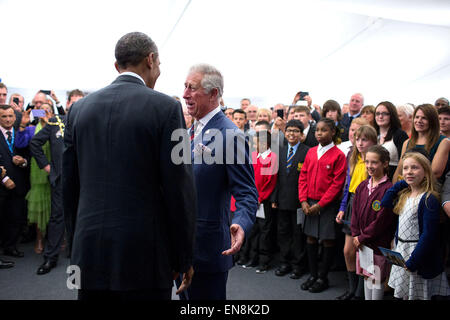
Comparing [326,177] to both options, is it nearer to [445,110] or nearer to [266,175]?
[266,175]

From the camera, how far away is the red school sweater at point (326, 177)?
3.29 m

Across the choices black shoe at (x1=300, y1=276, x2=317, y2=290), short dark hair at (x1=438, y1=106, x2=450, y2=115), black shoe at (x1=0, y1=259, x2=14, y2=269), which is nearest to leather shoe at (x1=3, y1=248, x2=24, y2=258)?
black shoe at (x1=0, y1=259, x2=14, y2=269)

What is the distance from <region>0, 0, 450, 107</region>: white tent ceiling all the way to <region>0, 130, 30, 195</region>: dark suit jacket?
129 inches

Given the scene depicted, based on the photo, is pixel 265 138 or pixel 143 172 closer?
pixel 143 172

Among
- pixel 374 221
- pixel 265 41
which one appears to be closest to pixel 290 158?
pixel 374 221

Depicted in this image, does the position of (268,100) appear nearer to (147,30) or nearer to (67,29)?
(147,30)

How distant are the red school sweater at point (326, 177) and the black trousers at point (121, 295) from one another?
2310mm

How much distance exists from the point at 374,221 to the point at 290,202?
46.2 inches

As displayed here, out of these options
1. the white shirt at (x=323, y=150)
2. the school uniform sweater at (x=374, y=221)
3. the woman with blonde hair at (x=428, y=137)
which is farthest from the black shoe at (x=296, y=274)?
the woman with blonde hair at (x=428, y=137)

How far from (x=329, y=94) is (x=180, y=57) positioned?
3.67 meters

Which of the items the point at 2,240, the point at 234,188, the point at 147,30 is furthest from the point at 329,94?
the point at 234,188

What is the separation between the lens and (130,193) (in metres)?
1.20

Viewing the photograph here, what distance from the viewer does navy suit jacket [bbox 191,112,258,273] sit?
1.59 metres

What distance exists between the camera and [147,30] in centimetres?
745
